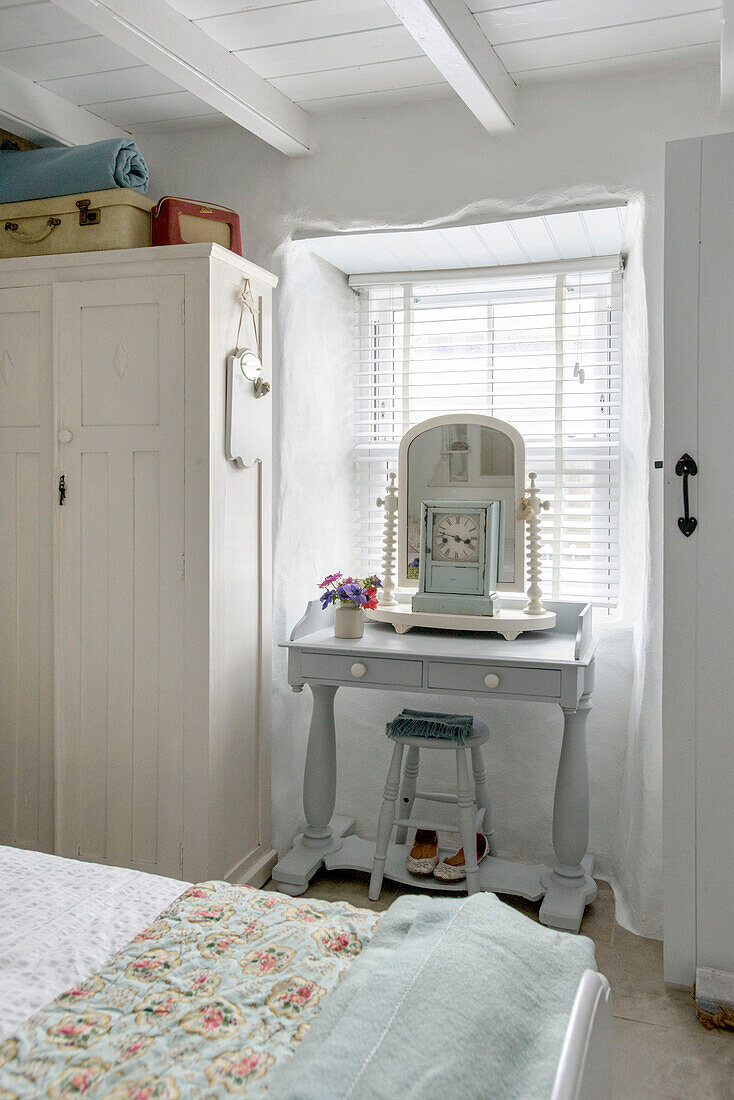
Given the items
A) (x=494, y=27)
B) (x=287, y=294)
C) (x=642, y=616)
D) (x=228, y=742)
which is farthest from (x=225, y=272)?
(x=642, y=616)

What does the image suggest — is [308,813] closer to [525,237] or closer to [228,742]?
[228,742]

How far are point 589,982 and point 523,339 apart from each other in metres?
2.32

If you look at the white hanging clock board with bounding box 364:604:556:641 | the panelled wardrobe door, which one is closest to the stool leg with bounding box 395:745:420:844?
the white hanging clock board with bounding box 364:604:556:641

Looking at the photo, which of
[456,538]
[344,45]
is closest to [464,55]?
[344,45]

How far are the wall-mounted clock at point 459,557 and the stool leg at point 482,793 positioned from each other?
1.59ft

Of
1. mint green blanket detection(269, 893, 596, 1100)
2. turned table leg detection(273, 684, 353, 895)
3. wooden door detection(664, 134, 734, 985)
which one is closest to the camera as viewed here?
mint green blanket detection(269, 893, 596, 1100)

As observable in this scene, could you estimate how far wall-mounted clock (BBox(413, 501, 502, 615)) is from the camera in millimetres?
2637

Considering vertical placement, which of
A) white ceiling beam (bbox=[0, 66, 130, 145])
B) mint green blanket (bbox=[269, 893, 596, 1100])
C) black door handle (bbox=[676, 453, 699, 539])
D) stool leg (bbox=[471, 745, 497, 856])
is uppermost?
white ceiling beam (bbox=[0, 66, 130, 145])

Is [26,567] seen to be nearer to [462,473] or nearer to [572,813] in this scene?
[462,473]

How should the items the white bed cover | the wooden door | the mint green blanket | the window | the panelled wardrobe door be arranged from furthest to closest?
the window < the panelled wardrobe door < the wooden door < the white bed cover < the mint green blanket

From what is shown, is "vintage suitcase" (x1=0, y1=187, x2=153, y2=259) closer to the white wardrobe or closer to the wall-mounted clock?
the white wardrobe

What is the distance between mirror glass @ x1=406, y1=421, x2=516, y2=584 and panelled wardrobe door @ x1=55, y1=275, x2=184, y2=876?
31.1 inches

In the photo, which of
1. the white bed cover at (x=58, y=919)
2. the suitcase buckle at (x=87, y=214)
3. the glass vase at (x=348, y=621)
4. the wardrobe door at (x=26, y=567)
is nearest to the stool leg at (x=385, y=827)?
the glass vase at (x=348, y=621)

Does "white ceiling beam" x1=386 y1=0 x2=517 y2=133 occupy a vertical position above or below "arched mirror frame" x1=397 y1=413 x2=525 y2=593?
above
